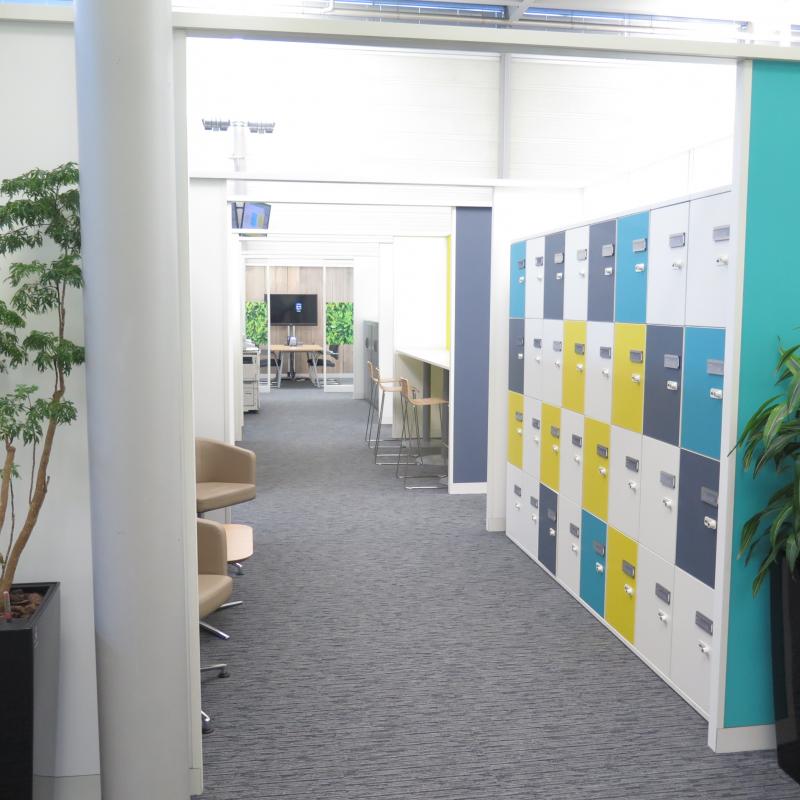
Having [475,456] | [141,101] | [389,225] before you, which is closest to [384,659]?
[141,101]

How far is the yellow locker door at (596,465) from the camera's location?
401 centimetres

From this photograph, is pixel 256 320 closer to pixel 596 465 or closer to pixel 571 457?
pixel 571 457

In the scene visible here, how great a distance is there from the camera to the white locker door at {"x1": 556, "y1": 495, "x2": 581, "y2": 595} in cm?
438

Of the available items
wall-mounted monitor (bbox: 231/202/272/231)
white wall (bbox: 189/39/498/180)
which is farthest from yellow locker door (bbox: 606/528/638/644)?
white wall (bbox: 189/39/498/180)

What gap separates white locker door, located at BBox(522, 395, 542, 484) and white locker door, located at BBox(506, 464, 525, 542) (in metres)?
0.15

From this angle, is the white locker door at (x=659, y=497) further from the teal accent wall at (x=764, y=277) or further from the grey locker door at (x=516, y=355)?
the grey locker door at (x=516, y=355)

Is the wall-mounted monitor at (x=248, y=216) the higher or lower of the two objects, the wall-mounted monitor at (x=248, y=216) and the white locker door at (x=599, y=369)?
the higher

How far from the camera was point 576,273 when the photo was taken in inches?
171

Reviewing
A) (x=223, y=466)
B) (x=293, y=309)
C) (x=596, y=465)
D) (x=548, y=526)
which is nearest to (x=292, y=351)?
(x=293, y=309)

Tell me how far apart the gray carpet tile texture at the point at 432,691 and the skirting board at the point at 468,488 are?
43.1 inches

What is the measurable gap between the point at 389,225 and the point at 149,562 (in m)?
9.12

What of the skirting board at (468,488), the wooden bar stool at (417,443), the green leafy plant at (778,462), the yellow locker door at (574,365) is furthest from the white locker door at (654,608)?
the wooden bar stool at (417,443)

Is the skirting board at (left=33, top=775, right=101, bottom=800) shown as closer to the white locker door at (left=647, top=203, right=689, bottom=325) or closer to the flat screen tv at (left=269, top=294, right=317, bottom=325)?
the white locker door at (left=647, top=203, right=689, bottom=325)

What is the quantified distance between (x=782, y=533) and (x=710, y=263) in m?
0.96
